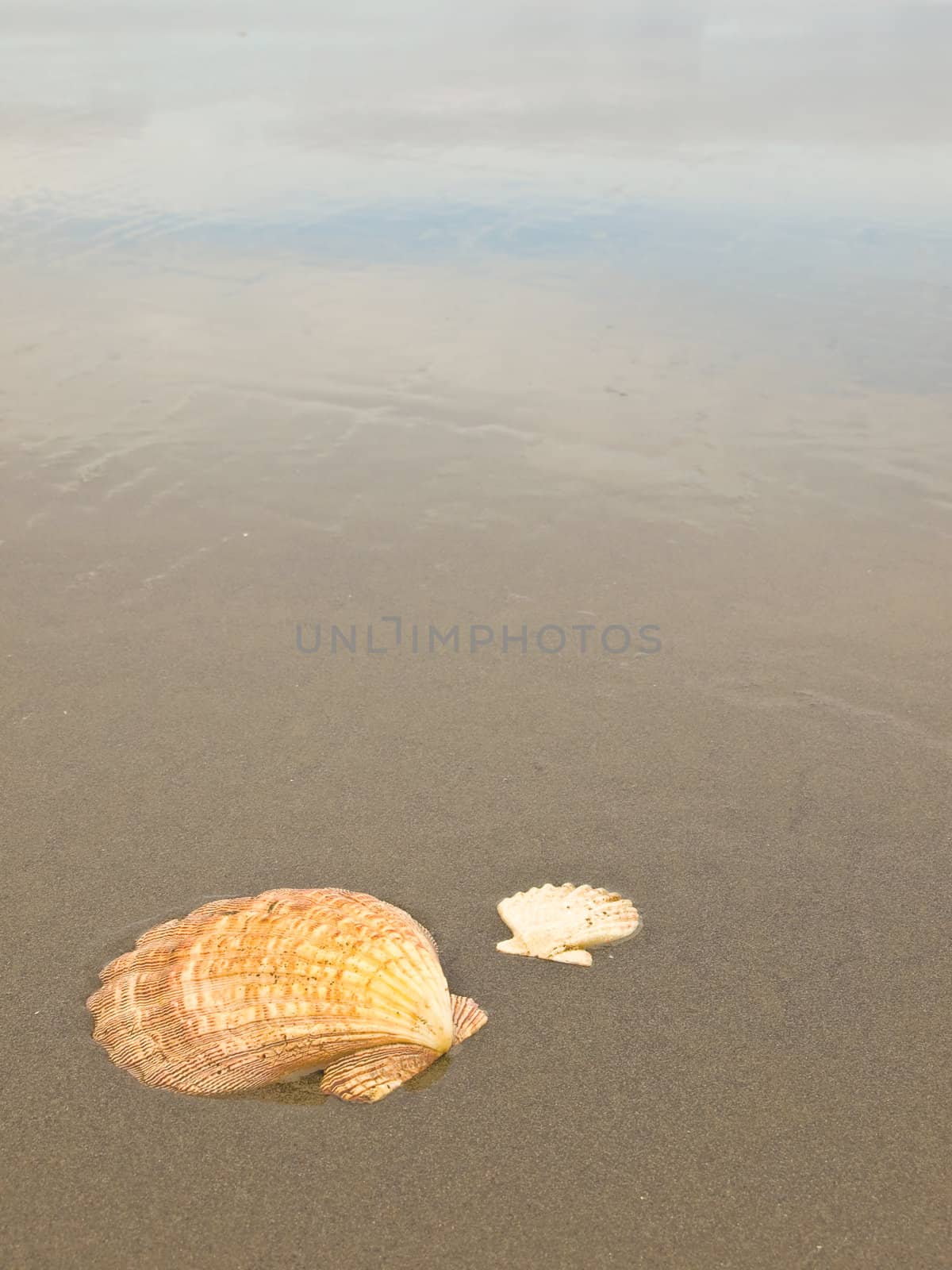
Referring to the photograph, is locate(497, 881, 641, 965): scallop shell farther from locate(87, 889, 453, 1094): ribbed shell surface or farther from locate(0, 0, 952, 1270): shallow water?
locate(87, 889, 453, 1094): ribbed shell surface

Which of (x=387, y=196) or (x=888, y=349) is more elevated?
(x=387, y=196)

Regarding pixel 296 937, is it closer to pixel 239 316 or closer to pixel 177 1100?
pixel 177 1100

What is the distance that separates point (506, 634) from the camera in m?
4.62

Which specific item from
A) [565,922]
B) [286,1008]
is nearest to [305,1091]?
[286,1008]

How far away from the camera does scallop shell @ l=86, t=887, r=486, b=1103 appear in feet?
8.90

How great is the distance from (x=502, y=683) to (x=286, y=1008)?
1.83m

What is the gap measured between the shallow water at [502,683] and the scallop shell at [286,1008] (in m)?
0.08

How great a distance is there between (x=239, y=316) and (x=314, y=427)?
6.27 feet

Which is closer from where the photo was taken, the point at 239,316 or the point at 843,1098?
the point at 843,1098

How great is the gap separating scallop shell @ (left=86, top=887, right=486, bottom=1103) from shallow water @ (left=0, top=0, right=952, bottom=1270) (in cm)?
8

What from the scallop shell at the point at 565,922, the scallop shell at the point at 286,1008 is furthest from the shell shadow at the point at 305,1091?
the scallop shell at the point at 565,922

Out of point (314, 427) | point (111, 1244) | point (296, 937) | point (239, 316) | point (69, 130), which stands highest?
point (69, 130)

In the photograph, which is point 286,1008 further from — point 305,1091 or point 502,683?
point 502,683

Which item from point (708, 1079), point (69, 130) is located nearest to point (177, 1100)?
point (708, 1079)
